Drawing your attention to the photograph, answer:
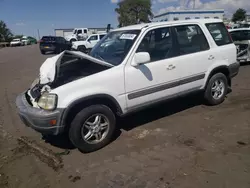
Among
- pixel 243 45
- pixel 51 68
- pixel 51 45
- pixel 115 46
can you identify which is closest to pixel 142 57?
pixel 115 46

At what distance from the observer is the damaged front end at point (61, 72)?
10.9 ft

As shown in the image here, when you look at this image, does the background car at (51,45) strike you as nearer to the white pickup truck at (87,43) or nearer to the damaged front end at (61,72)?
the white pickup truck at (87,43)

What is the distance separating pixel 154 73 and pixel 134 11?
62.3 metres

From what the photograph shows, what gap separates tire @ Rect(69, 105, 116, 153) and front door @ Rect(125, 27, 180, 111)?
42cm

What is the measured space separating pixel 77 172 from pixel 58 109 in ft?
2.93

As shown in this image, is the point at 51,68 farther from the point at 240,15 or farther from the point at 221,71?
the point at 240,15

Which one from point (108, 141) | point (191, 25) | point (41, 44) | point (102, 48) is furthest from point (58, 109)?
point (41, 44)

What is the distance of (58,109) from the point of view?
3125 millimetres

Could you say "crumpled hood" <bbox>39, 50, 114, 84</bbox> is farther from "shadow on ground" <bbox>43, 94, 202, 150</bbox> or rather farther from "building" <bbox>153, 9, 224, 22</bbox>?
"building" <bbox>153, 9, 224, 22</bbox>

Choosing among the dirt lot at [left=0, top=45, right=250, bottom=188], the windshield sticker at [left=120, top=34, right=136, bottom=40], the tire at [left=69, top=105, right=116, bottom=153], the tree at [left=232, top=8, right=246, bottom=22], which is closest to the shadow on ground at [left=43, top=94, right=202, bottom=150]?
the dirt lot at [left=0, top=45, right=250, bottom=188]

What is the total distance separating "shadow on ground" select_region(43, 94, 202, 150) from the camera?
3997mm

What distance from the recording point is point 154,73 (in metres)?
3.88

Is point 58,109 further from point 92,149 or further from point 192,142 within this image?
point 192,142

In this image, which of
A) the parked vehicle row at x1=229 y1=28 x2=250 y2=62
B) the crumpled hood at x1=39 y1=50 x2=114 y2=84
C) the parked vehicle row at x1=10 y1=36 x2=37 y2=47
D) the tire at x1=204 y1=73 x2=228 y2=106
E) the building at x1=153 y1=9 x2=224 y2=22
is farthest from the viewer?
the parked vehicle row at x1=10 y1=36 x2=37 y2=47
